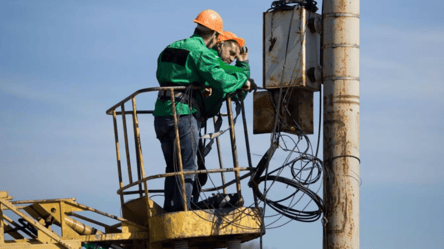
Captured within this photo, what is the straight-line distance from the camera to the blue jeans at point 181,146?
1094 centimetres

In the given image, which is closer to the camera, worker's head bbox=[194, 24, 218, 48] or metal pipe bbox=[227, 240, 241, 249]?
metal pipe bbox=[227, 240, 241, 249]

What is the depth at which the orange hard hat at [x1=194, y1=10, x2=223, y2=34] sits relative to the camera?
1135 cm

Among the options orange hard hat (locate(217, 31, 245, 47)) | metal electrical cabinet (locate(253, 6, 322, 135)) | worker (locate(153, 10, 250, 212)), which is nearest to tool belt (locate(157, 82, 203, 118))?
worker (locate(153, 10, 250, 212))

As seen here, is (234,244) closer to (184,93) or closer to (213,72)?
(184,93)

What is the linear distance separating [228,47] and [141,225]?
2.61 m

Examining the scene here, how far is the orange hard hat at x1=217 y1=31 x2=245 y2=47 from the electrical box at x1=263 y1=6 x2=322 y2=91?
665 millimetres

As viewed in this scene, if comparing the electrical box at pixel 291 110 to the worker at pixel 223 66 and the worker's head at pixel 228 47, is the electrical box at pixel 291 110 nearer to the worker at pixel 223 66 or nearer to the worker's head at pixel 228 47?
the worker at pixel 223 66

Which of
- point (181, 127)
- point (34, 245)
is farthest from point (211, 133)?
point (34, 245)

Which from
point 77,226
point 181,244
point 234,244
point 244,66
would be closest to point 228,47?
point 244,66

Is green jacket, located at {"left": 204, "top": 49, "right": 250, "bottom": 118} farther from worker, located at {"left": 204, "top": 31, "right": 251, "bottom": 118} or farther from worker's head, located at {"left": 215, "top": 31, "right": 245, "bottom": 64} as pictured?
worker's head, located at {"left": 215, "top": 31, "right": 245, "bottom": 64}

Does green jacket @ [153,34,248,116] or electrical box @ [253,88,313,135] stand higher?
green jacket @ [153,34,248,116]

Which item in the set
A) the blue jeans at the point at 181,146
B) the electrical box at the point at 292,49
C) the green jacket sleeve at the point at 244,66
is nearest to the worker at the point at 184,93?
the blue jeans at the point at 181,146

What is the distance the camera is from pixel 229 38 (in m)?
12.1

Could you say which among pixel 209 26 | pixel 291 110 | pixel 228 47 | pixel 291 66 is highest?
pixel 209 26
